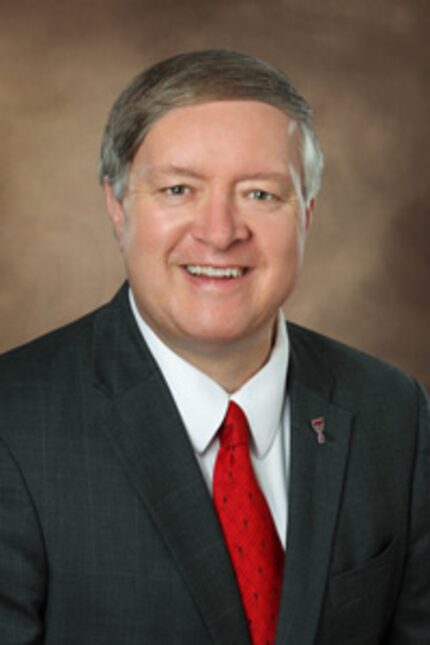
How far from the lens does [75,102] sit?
4.47 meters

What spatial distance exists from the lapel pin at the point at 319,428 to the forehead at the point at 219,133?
2.17 ft

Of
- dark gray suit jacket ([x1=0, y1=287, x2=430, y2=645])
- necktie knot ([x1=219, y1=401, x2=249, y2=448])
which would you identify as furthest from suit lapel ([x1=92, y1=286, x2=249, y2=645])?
necktie knot ([x1=219, y1=401, x2=249, y2=448])

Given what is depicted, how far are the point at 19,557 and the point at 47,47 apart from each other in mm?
2287

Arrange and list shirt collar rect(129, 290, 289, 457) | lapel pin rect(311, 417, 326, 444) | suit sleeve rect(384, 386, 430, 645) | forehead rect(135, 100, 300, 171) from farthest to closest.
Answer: suit sleeve rect(384, 386, 430, 645)
lapel pin rect(311, 417, 326, 444)
shirt collar rect(129, 290, 289, 457)
forehead rect(135, 100, 300, 171)

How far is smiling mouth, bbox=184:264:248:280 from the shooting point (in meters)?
2.88

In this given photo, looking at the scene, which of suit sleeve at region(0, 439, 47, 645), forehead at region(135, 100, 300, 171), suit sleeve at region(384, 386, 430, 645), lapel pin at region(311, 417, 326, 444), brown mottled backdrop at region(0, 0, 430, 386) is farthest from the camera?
brown mottled backdrop at region(0, 0, 430, 386)

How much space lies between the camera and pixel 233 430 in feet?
9.68

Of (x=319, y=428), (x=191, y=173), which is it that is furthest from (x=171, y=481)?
(x=191, y=173)

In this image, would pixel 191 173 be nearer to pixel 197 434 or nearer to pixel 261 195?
pixel 261 195

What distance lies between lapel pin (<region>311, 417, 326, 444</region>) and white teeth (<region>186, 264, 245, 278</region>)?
44 cm

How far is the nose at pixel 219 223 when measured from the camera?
2.80 metres

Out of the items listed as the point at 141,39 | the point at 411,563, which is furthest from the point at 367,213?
the point at 411,563

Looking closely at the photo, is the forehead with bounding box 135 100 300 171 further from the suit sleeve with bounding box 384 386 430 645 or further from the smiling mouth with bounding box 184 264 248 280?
the suit sleeve with bounding box 384 386 430 645

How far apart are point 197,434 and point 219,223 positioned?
51cm
